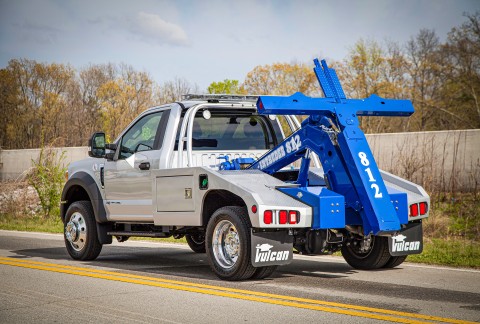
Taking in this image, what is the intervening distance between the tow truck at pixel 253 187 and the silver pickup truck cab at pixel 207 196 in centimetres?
2

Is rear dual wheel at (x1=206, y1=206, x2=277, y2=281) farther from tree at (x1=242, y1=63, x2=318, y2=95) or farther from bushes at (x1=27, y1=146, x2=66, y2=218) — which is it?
tree at (x1=242, y1=63, x2=318, y2=95)

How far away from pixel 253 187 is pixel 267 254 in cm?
84

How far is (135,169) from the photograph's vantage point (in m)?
10.5

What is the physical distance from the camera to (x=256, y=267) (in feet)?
27.8

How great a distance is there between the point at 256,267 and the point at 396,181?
2.51 meters

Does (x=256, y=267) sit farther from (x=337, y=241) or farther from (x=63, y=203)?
(x=63, y=203)

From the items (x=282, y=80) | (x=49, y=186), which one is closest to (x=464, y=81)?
(x=282, y=80)

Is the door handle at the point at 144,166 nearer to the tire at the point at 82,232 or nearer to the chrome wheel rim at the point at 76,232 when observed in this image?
the tire at the point at 82,232

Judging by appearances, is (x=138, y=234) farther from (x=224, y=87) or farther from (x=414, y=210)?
(x=224, y=87)

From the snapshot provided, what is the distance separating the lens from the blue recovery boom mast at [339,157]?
838 cm

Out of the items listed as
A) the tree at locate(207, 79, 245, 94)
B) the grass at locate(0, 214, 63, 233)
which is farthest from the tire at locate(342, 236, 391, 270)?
the tree at locate(207, 79, 245, 94)

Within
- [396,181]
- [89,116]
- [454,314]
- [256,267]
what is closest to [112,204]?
[256,267]

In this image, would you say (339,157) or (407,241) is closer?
(339,157)

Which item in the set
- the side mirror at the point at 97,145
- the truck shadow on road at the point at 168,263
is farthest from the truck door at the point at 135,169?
the truck shadow on road at the point at 168,263
